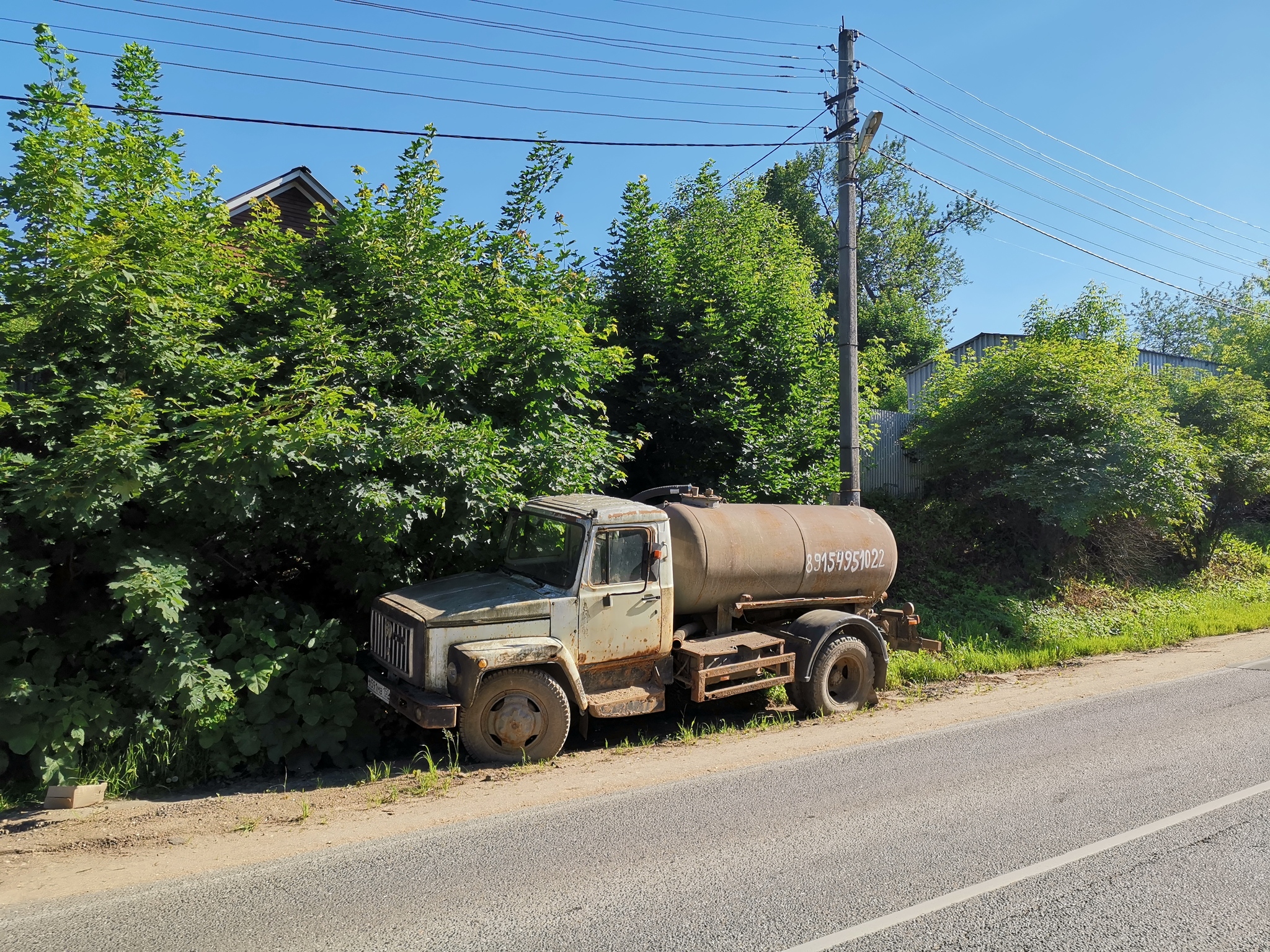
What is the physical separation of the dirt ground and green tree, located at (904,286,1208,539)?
5.71m

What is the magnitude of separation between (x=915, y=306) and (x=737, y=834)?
1180 inches

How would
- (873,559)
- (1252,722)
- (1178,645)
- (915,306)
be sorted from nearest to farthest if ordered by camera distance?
1. (1252,722)
2. (873,559)
3. (1178,645)
4. (915,306)

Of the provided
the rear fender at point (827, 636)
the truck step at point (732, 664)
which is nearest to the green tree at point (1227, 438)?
the rear fender at point (827, 636)

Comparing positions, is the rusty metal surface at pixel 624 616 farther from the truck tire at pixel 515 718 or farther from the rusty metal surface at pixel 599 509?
the truck tire at pixel 515 718

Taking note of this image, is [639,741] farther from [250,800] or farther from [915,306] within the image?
[915,306]

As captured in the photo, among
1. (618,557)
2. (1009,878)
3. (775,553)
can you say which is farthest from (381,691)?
(1009,878)

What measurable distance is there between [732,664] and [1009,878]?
3.93 metres

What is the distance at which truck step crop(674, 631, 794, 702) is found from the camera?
8.23 meters

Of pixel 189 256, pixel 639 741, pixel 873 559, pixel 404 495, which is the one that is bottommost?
pixel 639 741

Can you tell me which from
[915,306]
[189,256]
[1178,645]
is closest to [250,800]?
[189,256]

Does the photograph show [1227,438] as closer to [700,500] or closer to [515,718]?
[700,500]

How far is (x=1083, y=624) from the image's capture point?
46.5 feet

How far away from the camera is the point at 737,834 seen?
17.7 ft

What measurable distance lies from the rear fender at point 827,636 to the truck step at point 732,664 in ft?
0.51
